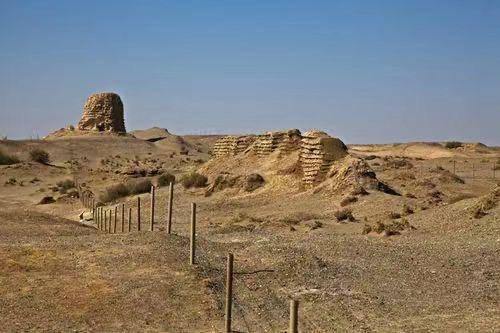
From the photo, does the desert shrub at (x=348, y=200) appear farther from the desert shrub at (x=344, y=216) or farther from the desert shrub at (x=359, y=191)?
the desert shrub at (x=344, y=216)

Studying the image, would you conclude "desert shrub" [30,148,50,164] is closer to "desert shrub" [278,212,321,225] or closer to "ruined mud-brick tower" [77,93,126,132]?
"ruined mud-brick tower" [77,93,126,132]

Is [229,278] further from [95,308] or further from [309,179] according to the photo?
[309,179]

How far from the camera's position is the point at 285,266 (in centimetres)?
1597

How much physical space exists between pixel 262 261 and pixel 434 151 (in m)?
68.5

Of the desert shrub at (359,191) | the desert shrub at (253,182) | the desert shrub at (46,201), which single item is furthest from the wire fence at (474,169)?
the desert shrub at (46,201)

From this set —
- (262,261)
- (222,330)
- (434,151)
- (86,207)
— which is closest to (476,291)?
(262,261)

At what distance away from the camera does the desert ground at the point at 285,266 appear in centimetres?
1230

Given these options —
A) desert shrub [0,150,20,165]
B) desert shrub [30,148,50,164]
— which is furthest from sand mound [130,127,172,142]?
desert shrub [0,150,20,165]

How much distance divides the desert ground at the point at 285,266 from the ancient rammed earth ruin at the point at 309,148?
72 centimetres

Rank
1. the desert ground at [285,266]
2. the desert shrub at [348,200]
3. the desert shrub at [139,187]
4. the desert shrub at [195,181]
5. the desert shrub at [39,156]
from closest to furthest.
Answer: the desert ground at [285,266] < the desert shrub at [348,200] < the desert shrub at [195,181] < the desert shrub at [139,187] < the desert shrub at [39,156]

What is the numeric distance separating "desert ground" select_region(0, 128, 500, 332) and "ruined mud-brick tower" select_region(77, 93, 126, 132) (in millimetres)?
52338

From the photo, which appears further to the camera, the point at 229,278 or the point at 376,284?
the point at 376,284

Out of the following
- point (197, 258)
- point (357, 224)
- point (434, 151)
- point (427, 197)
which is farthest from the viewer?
point (434, 151)

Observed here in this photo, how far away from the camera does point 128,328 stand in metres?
11.6
